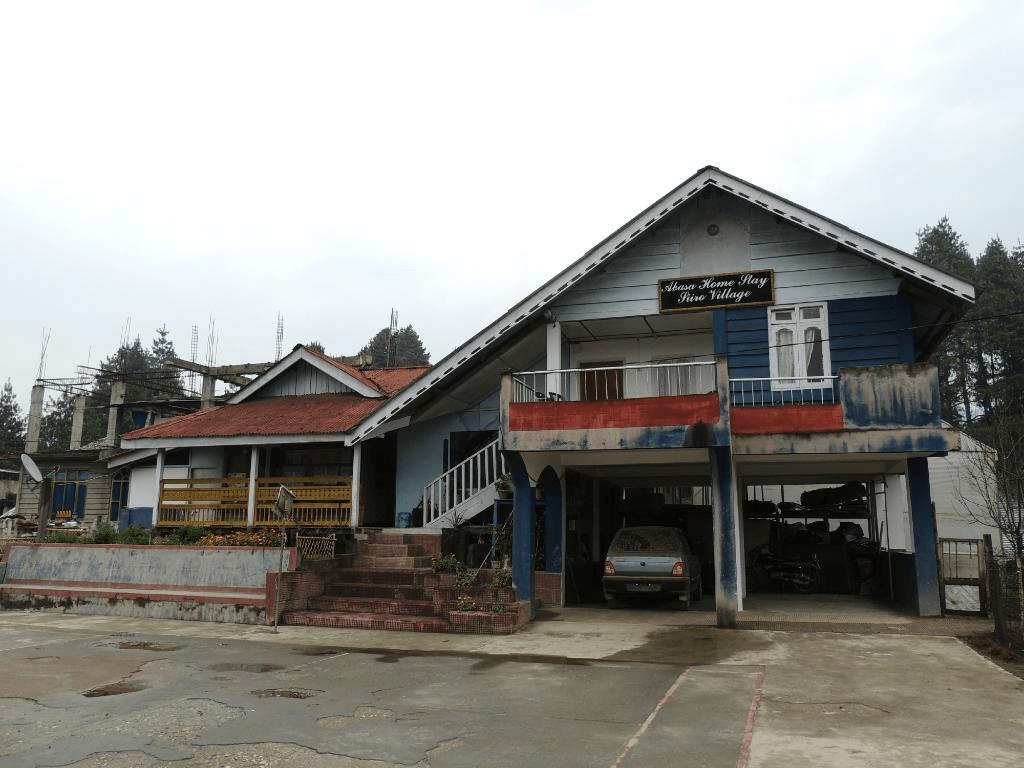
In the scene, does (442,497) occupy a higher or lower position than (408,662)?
higher

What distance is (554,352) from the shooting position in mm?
16031

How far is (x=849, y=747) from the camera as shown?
615cm

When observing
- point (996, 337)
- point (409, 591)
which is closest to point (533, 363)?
point (409, 591)

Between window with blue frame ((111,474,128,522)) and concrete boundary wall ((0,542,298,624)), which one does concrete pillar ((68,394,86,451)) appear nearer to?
window with blue frame ((111,474,128,522))

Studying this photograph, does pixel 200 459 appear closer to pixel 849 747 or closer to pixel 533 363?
pixel 533 363

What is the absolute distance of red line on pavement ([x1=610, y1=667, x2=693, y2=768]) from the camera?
234 inches

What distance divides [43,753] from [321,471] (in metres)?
13.6

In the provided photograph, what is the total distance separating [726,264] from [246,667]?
1141 cm

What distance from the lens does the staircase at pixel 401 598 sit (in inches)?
501

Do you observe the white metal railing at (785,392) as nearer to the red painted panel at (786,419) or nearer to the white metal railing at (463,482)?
the red painted panel at (786,419)

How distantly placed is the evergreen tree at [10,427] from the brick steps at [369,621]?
6772 cm

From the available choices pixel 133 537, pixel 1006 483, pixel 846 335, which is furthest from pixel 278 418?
pixel 1006 483

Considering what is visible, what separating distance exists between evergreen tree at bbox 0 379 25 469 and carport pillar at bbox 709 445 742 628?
239 ft

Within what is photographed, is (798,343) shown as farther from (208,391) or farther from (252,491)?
(208,391)
